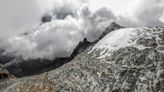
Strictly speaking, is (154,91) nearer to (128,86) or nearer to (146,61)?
(128,86)

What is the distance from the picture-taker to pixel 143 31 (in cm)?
11638

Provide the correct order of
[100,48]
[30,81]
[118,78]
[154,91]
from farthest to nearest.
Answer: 1. [100,48]
2. [30,81]
3. [118,78]
4. [154,91]

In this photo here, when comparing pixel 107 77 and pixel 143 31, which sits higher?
pixel 143 31

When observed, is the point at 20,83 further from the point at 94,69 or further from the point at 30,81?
the point at 94,69

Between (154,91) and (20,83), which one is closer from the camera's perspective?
(154,91)

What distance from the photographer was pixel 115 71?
313ft

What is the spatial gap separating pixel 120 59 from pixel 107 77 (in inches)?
402

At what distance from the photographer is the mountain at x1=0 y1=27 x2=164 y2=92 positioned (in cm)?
8856

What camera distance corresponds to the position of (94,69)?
9769 cm

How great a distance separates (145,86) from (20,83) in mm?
40728

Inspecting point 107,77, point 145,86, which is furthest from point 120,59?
point 145,86

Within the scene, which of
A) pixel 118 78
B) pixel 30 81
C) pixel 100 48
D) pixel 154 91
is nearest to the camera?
pixel 154 91

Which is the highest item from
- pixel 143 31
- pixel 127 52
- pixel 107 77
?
A: pixel 143 31

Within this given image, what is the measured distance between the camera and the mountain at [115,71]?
88.6 meters
